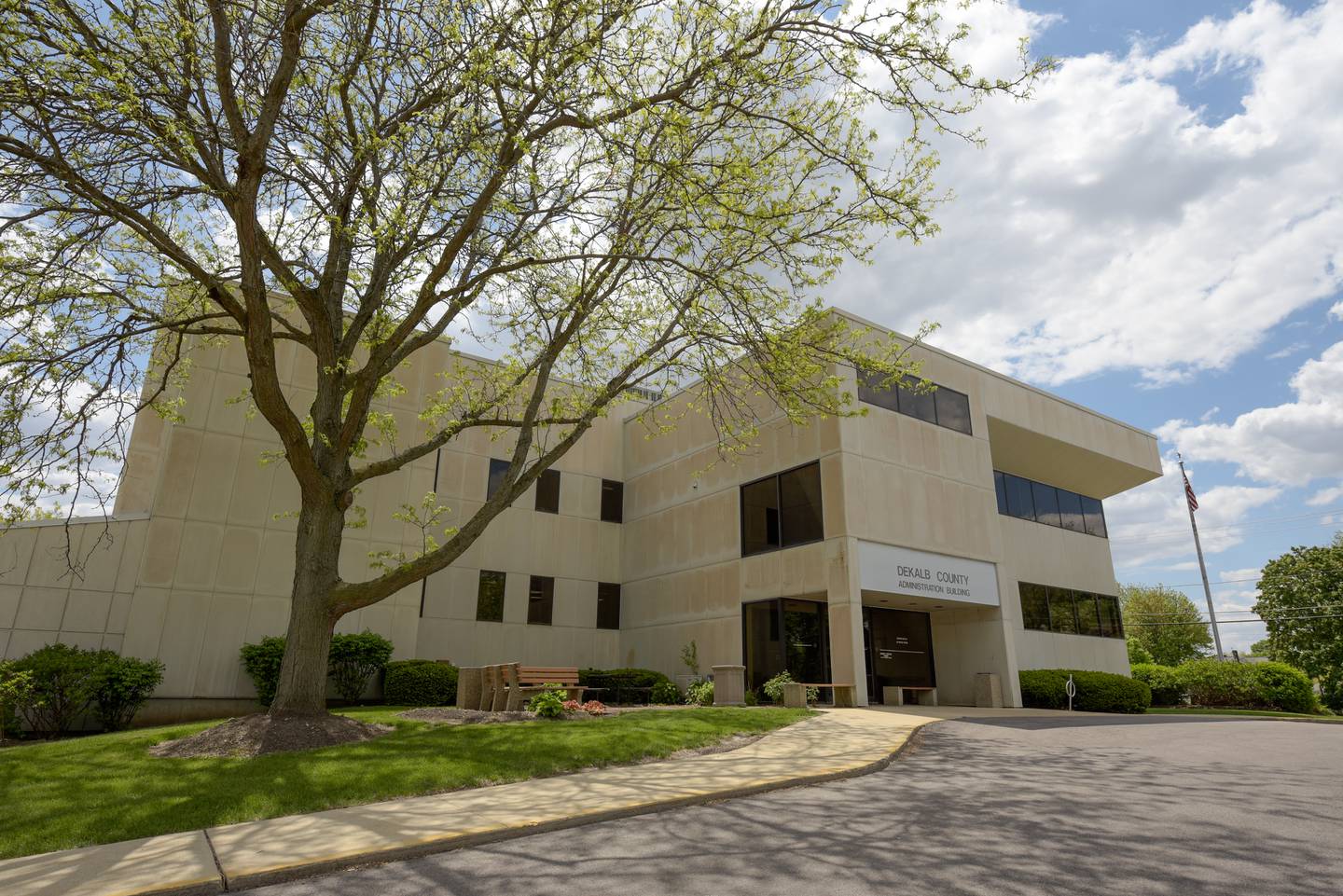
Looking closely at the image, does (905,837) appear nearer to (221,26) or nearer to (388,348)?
(388,348)

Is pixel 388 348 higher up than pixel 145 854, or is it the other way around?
pixel 388 348

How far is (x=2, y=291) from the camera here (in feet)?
32.5

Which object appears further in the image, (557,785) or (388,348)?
(388,348)

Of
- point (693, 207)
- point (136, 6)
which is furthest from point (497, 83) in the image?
point (136, 6)

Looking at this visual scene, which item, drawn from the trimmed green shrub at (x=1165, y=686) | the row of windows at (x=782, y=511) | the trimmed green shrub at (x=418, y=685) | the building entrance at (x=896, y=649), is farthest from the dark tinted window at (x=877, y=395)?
the trimmed green shrub at (x=1165, y=686)

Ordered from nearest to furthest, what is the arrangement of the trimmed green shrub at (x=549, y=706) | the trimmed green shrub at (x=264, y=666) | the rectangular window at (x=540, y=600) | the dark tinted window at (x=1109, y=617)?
the trimmed green shrub at (x=549, y=706) < the trimmed green shrub at (x=264, y=666) < the rectangular window at (x=540, y=600) < the dark tinted window at (x=1109, y=617)

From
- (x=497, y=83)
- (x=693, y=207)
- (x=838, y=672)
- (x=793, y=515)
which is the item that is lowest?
(x=838, y=672)

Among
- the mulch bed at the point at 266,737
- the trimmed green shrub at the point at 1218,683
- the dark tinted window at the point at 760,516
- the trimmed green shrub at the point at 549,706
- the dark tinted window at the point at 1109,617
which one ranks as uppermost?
the dark tinted window at the point at 760,516

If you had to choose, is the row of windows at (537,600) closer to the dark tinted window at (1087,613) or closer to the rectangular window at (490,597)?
the rectangular window at (490,597)

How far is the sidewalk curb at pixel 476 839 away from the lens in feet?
15.4

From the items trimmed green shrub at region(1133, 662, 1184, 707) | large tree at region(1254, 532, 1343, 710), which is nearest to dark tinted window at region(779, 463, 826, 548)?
Result: trimmed green shrub at region(1133, 662, 1184, 707)

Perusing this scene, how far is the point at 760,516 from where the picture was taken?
20.1 meters

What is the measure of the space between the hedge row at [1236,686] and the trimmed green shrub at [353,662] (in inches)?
990

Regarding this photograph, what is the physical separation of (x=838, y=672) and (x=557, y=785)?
1106 centimetres
